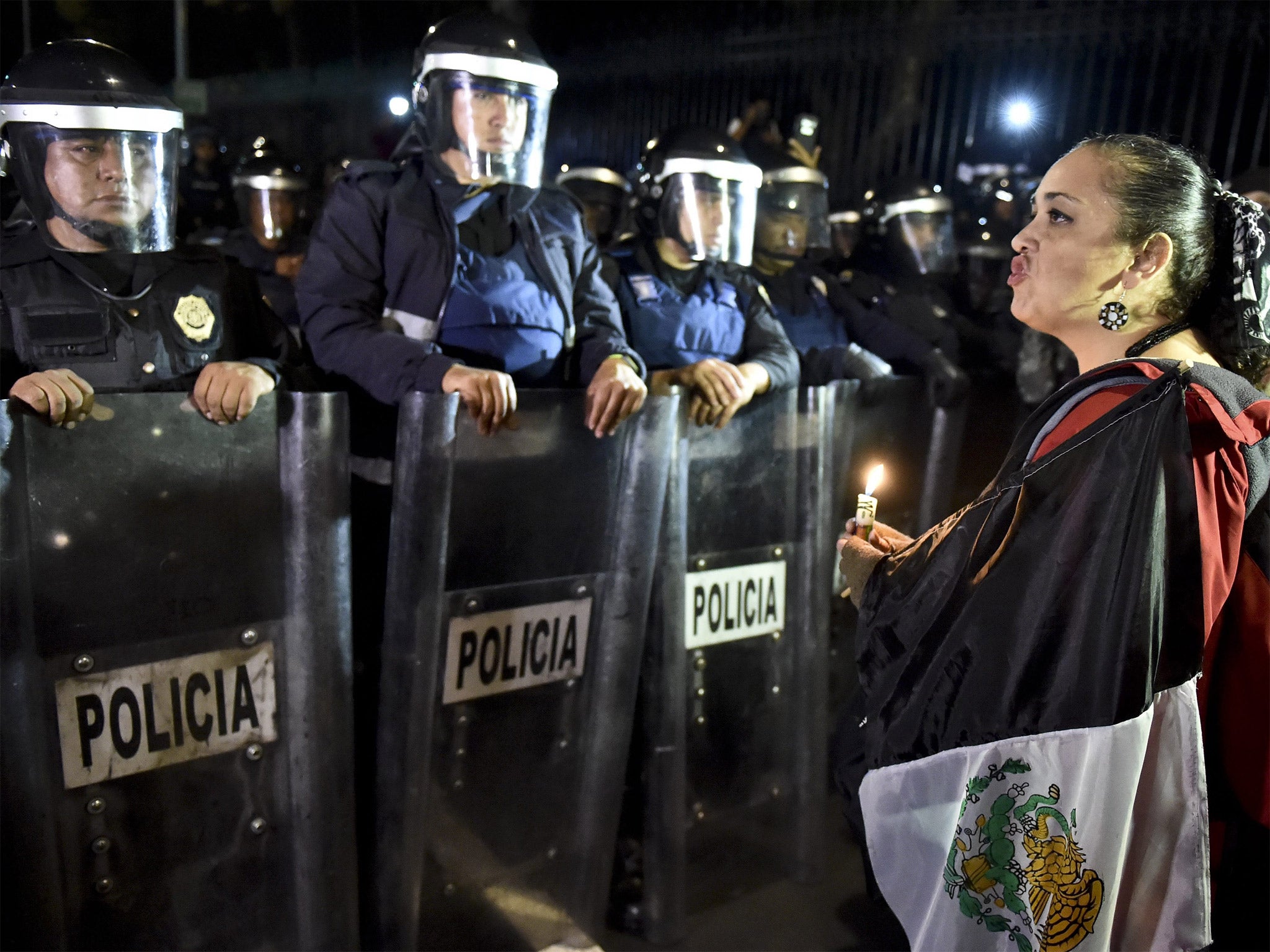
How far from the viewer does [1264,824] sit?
1.82 m

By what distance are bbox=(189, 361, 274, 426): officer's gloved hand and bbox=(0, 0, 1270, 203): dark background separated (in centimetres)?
520

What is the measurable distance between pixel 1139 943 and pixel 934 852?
1.28 feet

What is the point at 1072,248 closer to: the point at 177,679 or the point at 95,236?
the point at 177,679

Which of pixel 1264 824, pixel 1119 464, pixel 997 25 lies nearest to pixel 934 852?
pixel 1264 824

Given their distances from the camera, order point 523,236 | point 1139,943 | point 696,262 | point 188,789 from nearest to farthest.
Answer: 1. point 1139,943
2. point 188,789
3. point 523,236
4. point 696,262

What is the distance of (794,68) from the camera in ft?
28.9

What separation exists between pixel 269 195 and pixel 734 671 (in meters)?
3.64

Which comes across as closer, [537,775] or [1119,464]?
[1119,464]

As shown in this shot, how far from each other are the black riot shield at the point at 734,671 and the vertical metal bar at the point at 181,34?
5.44 m

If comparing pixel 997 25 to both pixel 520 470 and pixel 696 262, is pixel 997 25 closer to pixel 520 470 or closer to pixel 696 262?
pixel 696 262

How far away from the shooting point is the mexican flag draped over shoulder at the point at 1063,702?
154cm

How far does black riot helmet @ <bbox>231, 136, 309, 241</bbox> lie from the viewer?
5.07 m

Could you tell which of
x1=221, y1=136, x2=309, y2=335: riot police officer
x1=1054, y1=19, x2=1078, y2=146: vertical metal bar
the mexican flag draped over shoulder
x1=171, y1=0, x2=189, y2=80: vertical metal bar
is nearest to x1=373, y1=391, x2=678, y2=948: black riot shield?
the mexican flag draped over shoulder

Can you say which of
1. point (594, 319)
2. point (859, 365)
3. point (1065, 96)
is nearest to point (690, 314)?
point (594, 319)
